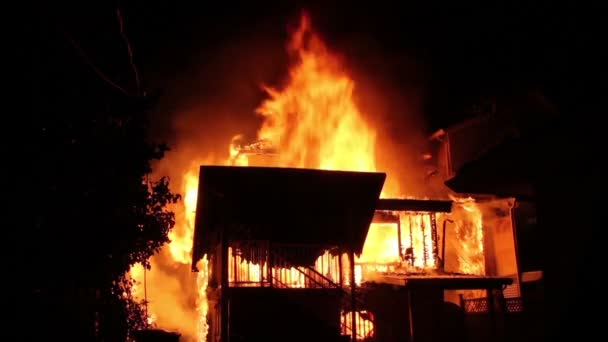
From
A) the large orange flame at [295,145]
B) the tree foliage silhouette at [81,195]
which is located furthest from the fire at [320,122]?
the tree foliage silhouette at [81,195]

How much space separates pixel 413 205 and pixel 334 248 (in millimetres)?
6992

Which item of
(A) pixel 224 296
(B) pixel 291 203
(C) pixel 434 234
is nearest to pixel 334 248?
(B) pixel 291 203

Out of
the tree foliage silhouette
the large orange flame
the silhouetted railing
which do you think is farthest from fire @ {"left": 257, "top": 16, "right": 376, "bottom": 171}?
the tree foliage silhouette

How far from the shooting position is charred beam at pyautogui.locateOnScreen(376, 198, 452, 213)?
82.5 ft

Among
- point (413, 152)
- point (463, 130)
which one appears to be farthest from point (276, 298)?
point (413, 152)

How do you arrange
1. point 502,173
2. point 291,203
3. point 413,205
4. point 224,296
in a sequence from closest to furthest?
1. point 502,173
2. point 224,296
3. point 291,203
4. point 413,205

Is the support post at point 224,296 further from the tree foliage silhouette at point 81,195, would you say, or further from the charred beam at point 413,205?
the charred beam at point 413,205

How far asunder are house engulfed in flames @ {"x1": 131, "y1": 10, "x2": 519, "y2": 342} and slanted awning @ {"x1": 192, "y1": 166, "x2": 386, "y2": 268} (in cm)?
4

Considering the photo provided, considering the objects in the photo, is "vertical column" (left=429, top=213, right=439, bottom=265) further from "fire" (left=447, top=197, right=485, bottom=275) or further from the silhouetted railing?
"fire" (left=447, top=197, right=485, bottom=275)

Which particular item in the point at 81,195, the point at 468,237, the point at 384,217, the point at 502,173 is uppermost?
the point at 384,217

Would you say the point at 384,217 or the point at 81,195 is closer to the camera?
the point at 81,195

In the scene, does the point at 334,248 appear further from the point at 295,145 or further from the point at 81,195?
the point at 295,145

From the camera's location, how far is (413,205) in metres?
25.5

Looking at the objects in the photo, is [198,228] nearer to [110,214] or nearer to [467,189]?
[110,214]
